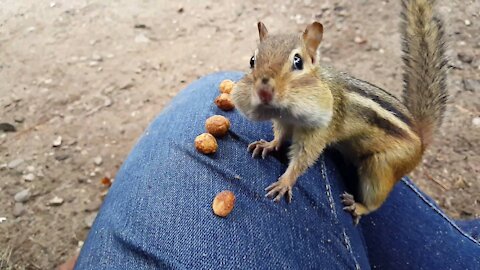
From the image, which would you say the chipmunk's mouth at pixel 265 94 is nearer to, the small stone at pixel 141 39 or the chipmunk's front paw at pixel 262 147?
the chipmunk's front paw at pixel 262 147

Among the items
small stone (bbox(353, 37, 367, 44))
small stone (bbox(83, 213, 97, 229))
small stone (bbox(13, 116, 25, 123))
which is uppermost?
small stone (bbox(353, 37, 367, 44))

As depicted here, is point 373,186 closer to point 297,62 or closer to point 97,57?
point 297,62

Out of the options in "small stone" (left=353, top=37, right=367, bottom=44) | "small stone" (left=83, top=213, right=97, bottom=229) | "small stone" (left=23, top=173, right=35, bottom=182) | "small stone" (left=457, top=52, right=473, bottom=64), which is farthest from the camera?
"small stone" (left=353, top=37, right=367, bottom=44)

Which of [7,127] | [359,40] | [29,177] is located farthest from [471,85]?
[7,127]

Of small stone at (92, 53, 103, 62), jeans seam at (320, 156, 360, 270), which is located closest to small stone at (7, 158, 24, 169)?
small stone at (92, 53, 103, 62)

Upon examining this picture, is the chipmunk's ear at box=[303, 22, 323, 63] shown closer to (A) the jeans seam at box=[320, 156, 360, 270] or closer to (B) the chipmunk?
(B) the chipmunk

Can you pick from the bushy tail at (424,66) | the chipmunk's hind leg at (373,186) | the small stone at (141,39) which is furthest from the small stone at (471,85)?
the small stone at (141,39)

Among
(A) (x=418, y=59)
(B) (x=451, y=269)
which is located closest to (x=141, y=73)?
(A) (x=418, y=59)
